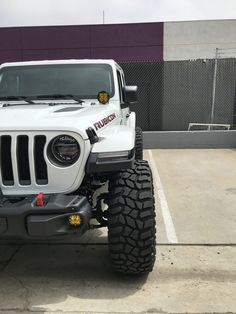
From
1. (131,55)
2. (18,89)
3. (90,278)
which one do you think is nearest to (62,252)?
(90,278)

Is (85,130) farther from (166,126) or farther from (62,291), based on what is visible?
(166,126)

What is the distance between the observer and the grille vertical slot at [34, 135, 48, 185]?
3.17m

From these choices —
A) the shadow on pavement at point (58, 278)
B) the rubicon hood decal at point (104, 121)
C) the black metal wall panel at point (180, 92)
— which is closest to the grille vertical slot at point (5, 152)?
the rubicon hood decal at point (104, 121)

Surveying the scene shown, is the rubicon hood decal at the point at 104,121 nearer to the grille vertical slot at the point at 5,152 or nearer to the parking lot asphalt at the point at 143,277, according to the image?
the grille vertical slot at the point at 5,152

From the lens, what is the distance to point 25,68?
5109 mm

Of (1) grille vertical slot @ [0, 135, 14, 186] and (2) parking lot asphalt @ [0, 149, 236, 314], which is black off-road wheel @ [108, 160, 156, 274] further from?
(1) grille vertical slot @ [0, 135, 14, 186]

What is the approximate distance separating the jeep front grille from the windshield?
170cm

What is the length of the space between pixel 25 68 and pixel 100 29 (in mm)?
11410

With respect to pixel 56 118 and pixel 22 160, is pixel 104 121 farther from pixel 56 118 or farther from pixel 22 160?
pixel 22 160

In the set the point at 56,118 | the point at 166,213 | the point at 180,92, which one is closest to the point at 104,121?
the point at 56,118

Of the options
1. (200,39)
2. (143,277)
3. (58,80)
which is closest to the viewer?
(143,277)

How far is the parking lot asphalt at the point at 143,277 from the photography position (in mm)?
3277

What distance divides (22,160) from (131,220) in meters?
0.96

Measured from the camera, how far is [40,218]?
3.02 m
